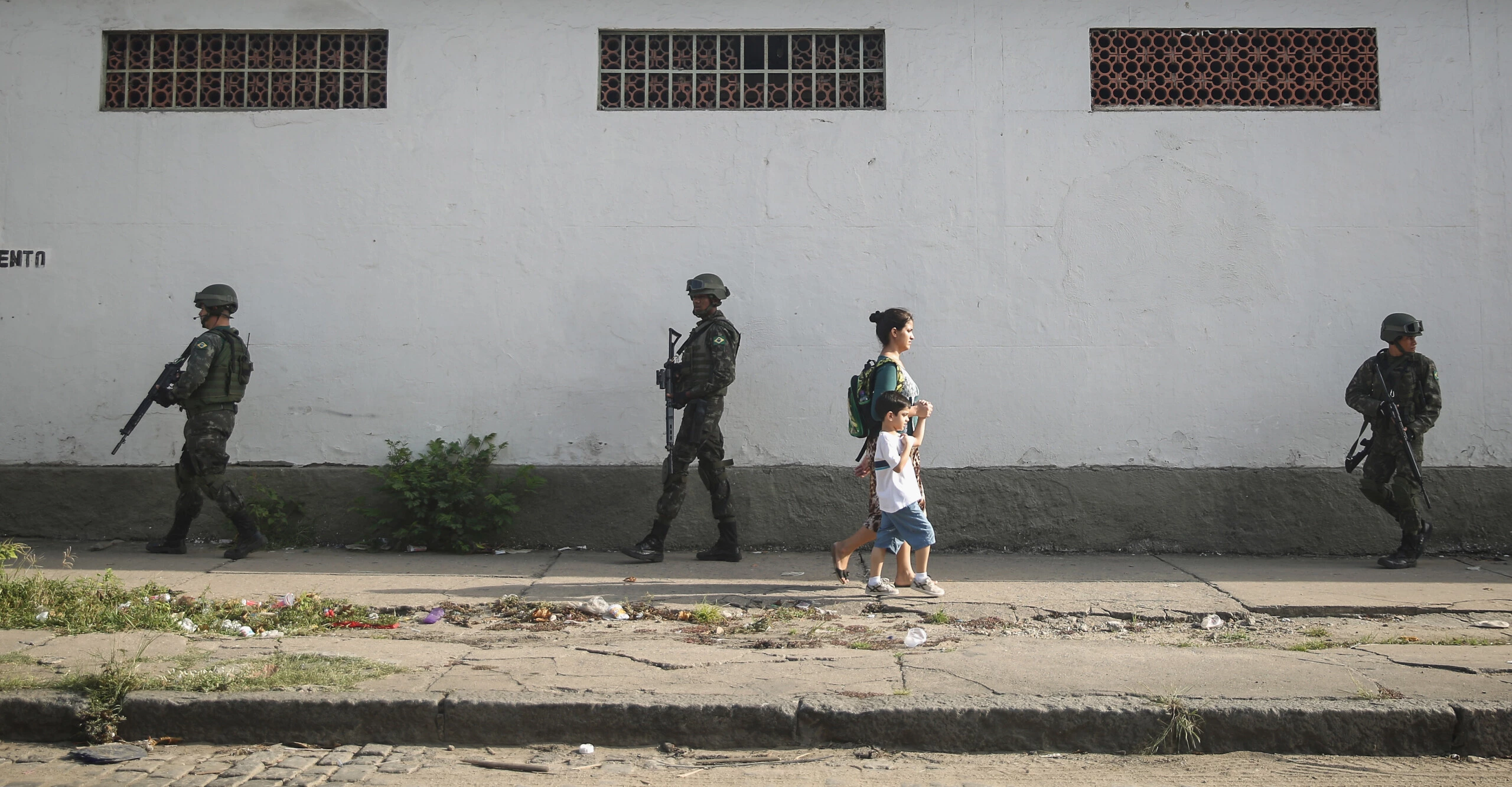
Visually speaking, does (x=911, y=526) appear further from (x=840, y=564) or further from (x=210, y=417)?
(x=210, y=417)

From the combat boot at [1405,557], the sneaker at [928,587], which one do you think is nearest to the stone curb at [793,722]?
the sneaker at [928,587]

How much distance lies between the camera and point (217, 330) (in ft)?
22.2

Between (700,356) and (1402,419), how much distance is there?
4.32m

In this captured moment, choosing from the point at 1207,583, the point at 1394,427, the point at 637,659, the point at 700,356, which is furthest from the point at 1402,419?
the point at 637,659

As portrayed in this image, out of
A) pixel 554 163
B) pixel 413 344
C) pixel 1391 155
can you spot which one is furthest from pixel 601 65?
pixel 1391 155

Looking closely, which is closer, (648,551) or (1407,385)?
(1407,385)

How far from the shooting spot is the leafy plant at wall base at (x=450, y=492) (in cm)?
688

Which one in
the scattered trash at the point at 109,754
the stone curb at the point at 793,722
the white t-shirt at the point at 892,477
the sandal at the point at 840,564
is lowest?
the scattered trash at the point at 109,754

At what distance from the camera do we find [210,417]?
670 cm

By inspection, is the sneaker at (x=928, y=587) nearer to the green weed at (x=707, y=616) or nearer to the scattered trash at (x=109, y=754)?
the green weed at (x=707, y=616)

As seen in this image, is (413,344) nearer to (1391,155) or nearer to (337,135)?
(337,135)

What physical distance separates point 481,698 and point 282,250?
183 inches

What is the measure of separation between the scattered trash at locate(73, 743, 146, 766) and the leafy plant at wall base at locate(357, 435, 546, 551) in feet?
10.7

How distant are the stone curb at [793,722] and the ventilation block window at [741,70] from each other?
476 cm
